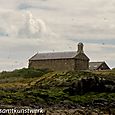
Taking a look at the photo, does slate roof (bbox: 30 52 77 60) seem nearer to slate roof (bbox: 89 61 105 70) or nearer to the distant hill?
slate roof (bbox: 89 61 105 70)

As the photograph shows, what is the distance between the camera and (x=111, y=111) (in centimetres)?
6253

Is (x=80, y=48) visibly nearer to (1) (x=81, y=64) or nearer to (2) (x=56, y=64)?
(1) (x=81, y=64)

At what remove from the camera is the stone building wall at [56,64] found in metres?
155

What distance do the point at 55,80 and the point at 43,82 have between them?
499 centimetres

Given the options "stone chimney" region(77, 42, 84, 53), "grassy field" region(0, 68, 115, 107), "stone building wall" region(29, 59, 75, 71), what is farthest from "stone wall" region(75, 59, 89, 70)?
"grassy field" region(0, 68, 115, 107)

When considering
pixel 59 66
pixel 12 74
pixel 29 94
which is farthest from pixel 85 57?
pixel 29 94

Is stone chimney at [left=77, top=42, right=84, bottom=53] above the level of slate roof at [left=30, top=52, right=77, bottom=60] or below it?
above

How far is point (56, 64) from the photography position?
158 metres

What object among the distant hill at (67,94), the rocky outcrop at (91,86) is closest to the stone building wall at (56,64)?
the distant hill at (67,94)

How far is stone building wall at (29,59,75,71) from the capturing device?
508ft

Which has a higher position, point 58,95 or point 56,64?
point 56,64

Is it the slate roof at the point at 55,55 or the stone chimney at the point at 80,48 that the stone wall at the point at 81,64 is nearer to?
the slate roof at the point at 55,55

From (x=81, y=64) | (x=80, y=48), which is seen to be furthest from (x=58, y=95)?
(x=80, y=48)

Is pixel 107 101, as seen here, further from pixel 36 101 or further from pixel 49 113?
pixel 49 113
